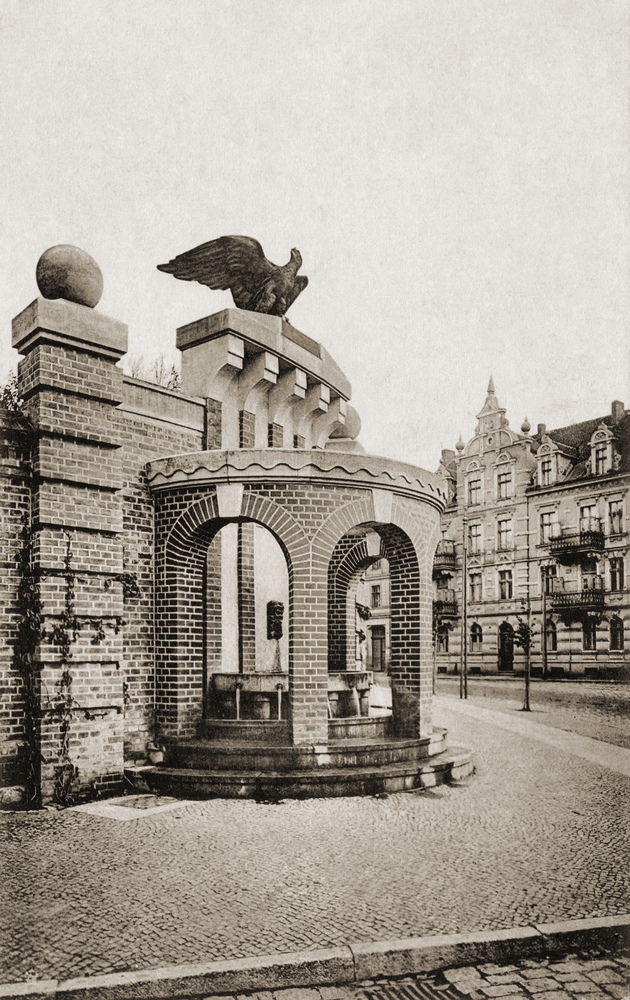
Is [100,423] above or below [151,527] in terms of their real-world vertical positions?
above

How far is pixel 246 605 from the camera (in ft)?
39.3

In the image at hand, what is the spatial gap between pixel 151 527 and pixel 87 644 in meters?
1.97

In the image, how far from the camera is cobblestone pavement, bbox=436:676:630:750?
1620cm

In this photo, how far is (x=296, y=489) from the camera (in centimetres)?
968

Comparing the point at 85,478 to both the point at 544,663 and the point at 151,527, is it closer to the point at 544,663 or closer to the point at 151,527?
the point at 151,527

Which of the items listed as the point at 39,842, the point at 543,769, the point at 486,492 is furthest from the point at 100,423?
the point at 486,492

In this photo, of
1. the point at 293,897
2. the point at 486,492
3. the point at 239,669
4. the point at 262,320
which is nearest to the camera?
the point at 293,897

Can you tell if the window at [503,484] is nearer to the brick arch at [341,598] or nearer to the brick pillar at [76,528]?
the brick arch at [341,598]

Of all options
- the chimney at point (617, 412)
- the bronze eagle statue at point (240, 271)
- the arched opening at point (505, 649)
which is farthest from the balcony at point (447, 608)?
the bronze eagle statue at point (240, 271)

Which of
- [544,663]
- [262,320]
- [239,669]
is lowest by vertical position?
[544,663]

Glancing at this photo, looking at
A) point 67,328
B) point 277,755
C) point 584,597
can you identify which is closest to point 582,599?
point 584,597

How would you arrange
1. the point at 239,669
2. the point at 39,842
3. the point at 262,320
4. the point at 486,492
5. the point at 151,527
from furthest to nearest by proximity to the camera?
the point at 486,492
the point at 262,320
the point at 239,669
the point at 151,527
the point at 39,842

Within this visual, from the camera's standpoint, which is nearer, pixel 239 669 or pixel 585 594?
pixel 239 669

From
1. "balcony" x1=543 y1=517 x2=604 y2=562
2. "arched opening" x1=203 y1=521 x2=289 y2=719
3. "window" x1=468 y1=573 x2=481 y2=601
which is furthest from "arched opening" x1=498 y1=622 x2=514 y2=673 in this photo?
"arched opening" x1=203 y1=521 x2=289 y2=719
